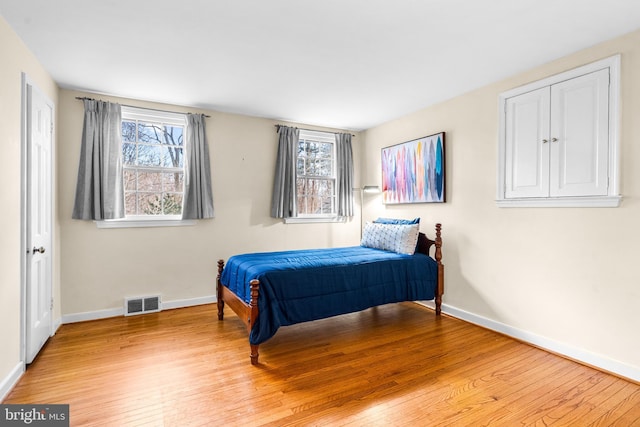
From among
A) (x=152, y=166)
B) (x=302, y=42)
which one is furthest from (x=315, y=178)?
(x=302, y=42)

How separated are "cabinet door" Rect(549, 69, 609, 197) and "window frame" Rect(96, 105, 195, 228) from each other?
3809 millimetres

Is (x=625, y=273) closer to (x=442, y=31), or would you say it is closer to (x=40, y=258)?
(x=442, y=31)

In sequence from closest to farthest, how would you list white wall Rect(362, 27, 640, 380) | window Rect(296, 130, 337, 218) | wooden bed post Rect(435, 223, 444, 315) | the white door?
white wall Rect(362, 27, 640, 380)
the white door
wooden bed post Rect(435, 223, 444, 315)
window Rect(296, 130, 337, 218)

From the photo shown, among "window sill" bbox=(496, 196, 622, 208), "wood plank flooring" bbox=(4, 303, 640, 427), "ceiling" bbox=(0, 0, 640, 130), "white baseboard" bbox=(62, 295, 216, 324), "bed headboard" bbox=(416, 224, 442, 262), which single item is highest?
"ceiling" bbox=(0, 0, 640, 130)

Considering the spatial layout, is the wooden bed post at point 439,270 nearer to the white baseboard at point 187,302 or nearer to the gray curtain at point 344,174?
the gray curtain at point 344,174

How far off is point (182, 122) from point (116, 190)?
3.61 ft

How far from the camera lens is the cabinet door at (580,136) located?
248 centimetres

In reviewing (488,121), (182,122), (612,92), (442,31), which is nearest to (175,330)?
(182,122)

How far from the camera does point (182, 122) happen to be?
3.99 m

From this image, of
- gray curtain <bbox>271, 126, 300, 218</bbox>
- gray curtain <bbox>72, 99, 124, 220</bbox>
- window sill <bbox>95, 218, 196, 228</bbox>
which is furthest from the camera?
gray curtain <bbox>271, 126, 300, 218</bbox>

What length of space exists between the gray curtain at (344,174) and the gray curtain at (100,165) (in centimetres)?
283

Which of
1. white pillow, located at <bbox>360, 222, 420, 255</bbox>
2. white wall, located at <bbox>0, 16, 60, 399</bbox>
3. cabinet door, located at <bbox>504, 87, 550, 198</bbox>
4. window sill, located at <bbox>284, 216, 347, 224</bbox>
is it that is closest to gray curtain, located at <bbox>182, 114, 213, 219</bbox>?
window sill, located at <bbox>284, 216, 347, 224</bbox>

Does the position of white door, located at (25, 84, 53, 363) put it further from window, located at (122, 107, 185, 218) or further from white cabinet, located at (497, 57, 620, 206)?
white cabinet, located at (497, 57, 620, 206)

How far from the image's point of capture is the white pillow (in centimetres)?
369
